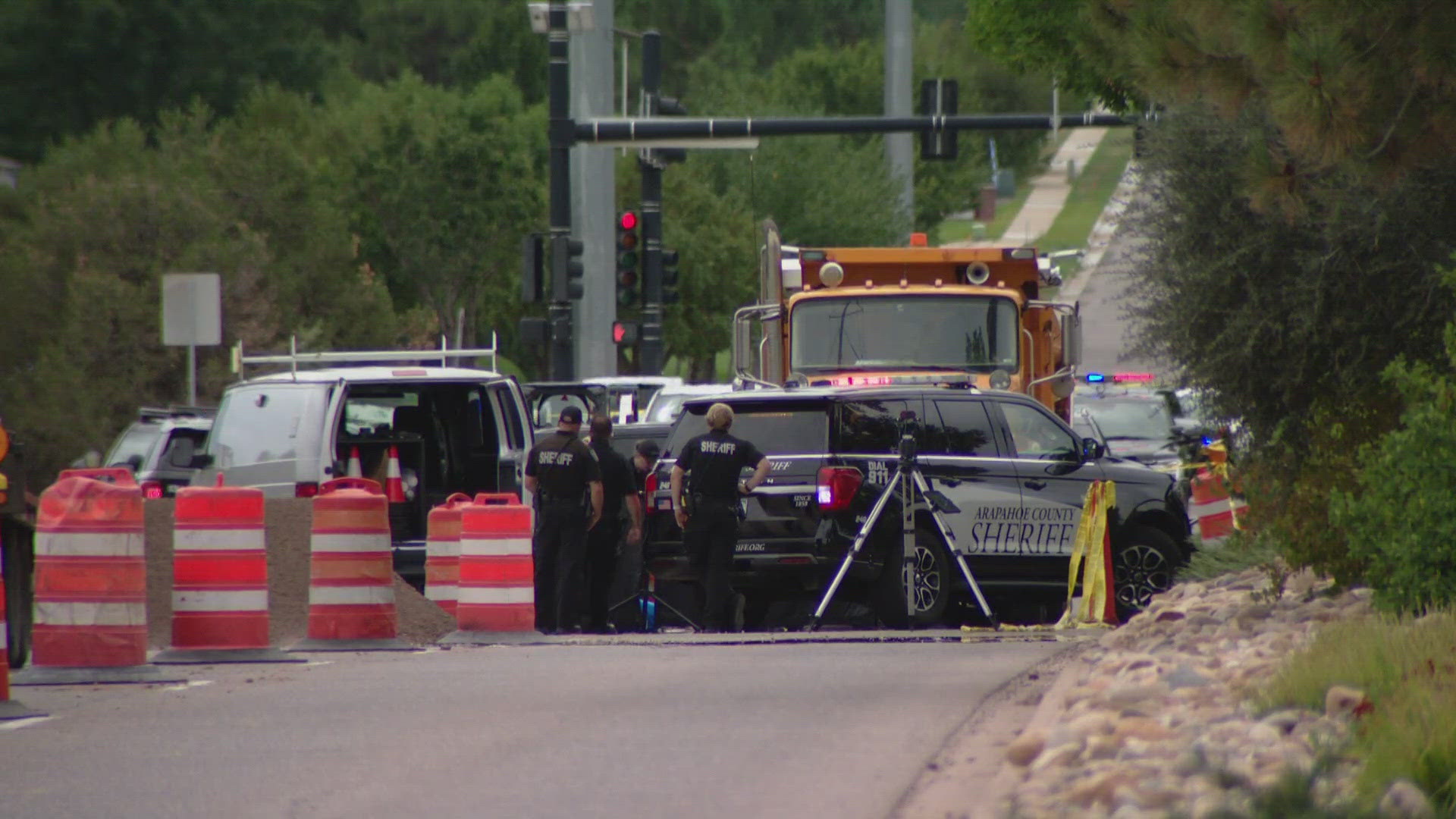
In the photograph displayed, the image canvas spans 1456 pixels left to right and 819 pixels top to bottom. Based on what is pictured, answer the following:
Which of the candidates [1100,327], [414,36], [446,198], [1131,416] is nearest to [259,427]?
[1131,416]

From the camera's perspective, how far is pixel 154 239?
36.2 metres

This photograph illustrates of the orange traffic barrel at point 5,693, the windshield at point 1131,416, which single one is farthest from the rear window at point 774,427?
the windshield at point 1131,416

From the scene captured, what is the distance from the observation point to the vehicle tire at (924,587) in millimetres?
15352

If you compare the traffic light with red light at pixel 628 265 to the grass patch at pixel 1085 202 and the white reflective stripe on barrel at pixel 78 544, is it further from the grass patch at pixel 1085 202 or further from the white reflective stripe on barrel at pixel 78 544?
the grass patch at pixel 1085 202

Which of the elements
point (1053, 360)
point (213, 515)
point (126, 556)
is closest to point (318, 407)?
point (213, 515)

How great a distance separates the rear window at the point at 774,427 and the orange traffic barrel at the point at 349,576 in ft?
10.5

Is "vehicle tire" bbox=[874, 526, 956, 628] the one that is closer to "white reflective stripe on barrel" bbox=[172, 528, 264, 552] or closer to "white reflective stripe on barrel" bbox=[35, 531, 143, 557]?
"white reflective stripe on barrel" bbox=[172, 528, 264, 552]

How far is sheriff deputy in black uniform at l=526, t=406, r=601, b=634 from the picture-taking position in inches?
631

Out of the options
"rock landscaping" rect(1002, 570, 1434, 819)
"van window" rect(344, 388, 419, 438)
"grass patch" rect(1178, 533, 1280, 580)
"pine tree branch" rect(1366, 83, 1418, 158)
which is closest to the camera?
"rock landscaping" rect(1002, 570, 1434, 819)

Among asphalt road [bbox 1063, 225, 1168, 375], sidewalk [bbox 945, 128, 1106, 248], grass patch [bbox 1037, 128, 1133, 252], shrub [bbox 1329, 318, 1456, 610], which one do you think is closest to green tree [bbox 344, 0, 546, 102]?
sidewalk [bbox 945, 128, 1106, 248]

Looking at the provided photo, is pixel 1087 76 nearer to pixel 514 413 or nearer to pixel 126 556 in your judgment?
pixel 514 413

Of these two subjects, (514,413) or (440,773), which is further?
(514,413)

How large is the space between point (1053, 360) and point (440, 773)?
41.0 ft

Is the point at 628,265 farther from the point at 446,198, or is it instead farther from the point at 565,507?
the point at 446,198
